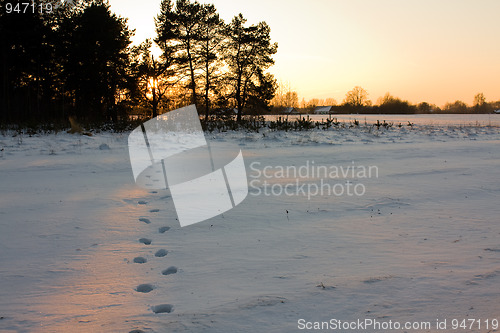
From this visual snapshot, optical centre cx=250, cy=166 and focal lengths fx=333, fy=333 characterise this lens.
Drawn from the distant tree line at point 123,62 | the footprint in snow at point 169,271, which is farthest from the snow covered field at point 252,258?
the distant tree line at point 123,62

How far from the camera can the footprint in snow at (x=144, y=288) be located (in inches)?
103

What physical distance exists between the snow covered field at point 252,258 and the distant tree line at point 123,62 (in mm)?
18357

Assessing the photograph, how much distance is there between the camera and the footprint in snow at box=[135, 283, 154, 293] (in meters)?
2.61

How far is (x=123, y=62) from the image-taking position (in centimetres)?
2303

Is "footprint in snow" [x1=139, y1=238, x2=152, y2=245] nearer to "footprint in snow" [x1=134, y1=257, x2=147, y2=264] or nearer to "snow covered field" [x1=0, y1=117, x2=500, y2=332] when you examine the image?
"snow covered field" [x1=0, y1=117, x2=500, y2=332]

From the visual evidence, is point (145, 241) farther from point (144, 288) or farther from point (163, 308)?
point (163, 308)

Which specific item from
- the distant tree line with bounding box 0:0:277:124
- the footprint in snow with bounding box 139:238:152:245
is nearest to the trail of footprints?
the footprint in snow with bounding box 139:238:152:245

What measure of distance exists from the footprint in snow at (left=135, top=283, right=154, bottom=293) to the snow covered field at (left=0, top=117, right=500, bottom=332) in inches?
0.5

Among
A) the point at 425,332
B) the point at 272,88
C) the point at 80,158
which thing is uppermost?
the point at 272,88

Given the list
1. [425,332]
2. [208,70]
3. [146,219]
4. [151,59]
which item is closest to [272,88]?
[208,70]

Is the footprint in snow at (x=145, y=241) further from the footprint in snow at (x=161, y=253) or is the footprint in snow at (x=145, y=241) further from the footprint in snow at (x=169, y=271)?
the footprint in snow at (x=169, y=271)

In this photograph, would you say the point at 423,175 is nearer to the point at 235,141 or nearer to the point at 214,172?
the point at 214,172

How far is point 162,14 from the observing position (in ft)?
82.3

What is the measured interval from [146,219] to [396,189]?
165 inches
